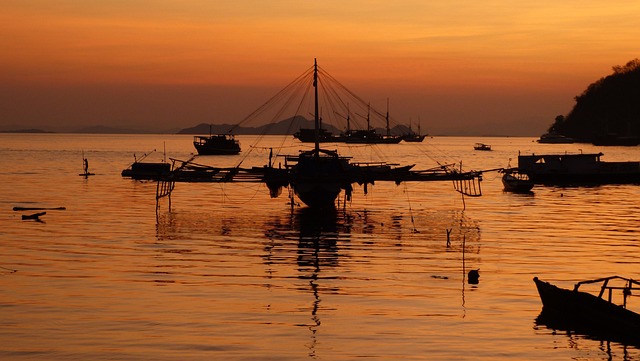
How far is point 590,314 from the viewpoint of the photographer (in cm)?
3134

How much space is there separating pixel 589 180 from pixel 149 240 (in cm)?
7813

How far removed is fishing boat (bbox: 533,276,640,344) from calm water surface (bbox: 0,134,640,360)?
25.5 inches

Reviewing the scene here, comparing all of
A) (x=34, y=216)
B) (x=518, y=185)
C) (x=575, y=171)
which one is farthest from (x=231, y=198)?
(x=575, y=171)

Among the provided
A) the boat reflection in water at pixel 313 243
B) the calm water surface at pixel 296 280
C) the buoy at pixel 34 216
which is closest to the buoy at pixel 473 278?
the calm water surface at pixel 296 280

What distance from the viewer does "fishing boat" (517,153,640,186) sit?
120m

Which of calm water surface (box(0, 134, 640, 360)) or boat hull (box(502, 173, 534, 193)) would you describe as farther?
boat hull (box(502, 173, 534, 193))

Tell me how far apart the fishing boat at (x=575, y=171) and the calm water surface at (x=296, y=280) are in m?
38.7

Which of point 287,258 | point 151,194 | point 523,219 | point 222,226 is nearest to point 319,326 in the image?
point 287,258

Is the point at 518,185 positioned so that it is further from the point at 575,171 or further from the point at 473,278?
the point at 473,278

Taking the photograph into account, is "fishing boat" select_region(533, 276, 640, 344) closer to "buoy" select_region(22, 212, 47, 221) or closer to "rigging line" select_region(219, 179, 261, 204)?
"buoy" select_region(22, 212, 47, 221)

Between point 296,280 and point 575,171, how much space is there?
8620cm

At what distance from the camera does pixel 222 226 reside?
2584 inches

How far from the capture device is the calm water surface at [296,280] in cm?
2930

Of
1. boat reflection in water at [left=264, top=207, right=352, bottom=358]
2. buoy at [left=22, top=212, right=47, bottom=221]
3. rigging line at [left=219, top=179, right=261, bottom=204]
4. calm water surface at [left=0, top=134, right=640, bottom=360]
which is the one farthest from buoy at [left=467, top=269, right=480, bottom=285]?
rigging line at [left=219, top=179, right=261, bottom=204]
